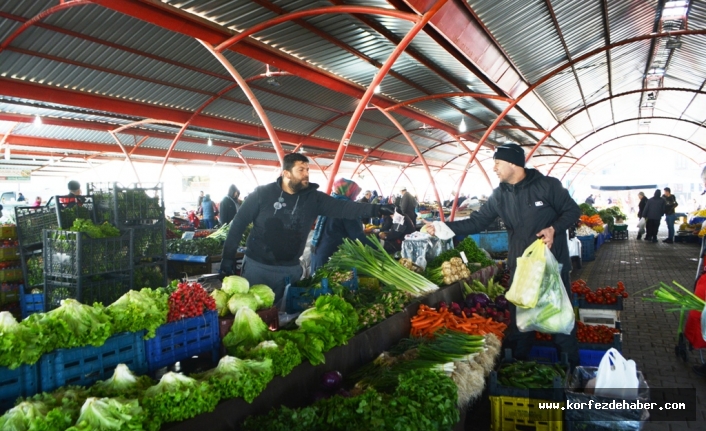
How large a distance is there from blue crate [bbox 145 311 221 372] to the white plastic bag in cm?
245


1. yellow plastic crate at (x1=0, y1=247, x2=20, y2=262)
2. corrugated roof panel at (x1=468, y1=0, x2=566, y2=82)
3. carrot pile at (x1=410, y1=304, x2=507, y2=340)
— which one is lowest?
carrot pile at (x1=410, y1=304, x2=507, y2=340)

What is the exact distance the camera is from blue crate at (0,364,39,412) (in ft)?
7.05

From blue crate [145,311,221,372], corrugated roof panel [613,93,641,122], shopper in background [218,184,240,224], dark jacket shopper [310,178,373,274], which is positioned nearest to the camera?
blue crate [145,311,221,372]

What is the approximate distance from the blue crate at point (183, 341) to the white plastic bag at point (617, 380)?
2.45 m

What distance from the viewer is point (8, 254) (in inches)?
259

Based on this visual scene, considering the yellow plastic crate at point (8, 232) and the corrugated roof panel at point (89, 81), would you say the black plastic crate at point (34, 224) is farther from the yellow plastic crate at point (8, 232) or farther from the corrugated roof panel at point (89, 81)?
the corrugated roof panel at point (89, 81)

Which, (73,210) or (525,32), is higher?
(525,32)

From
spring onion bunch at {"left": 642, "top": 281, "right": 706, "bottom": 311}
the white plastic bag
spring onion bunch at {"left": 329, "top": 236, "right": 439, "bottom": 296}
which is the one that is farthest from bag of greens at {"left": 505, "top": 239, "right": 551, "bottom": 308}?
spring onion bunch at {"left": 329, "top": 236, "right": 439, "bottom": 296}

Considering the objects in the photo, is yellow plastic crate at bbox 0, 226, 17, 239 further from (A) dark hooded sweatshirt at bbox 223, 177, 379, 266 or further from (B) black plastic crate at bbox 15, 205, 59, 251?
(A) dark hooded sweatshirt at bbox 223, 177, 379, 266

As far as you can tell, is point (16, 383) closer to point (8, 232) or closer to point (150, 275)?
point (150, 275)

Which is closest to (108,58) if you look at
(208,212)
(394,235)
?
(208,212)

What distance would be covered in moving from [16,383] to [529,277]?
11.1 feet

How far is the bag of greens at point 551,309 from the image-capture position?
376cm

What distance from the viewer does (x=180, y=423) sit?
217 cm
